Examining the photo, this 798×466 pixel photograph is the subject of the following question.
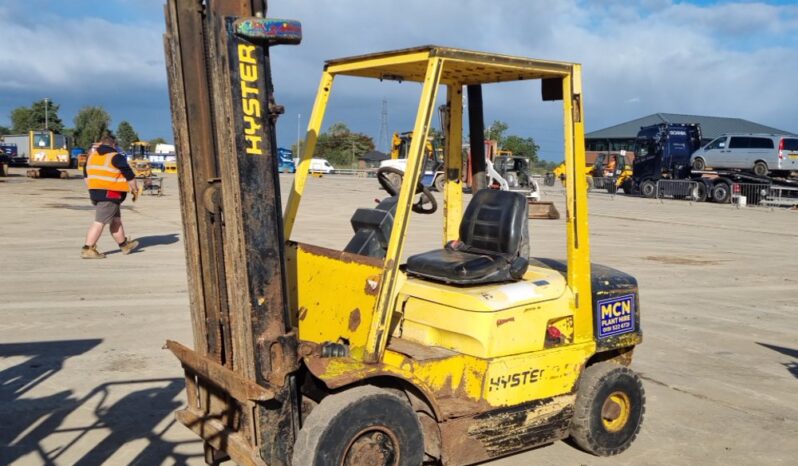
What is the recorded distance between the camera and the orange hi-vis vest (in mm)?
12188

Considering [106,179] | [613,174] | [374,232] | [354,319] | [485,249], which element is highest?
[106,179]

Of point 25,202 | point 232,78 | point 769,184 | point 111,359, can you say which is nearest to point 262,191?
point 232,78

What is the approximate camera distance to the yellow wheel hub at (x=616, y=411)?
5.10 m

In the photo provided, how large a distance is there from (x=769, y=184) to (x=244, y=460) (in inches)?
1327

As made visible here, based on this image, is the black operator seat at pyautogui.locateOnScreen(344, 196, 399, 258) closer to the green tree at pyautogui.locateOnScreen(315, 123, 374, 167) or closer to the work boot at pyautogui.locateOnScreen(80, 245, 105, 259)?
the work boot at pyautogui.locateOnScreen(80, 245, 105, 259)

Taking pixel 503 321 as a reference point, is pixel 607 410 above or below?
below

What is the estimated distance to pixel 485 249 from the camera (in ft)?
16.6

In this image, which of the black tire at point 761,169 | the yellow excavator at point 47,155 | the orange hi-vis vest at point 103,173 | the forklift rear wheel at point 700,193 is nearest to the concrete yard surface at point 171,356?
the orange hi-vis vest at point 103,173

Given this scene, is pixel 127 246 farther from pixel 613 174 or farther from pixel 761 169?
pixel 613 174

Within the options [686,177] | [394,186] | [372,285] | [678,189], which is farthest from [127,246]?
[686,177]

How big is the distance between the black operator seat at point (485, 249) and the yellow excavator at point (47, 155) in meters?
43.8

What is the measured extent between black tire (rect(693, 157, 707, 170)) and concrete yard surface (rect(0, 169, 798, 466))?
20.1m

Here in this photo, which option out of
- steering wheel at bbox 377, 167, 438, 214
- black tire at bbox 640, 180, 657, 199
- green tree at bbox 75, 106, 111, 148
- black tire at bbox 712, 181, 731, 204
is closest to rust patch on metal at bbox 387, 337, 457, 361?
steering wheel at bbox 377, 167, 438, 214

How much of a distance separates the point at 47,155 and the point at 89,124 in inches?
1996
